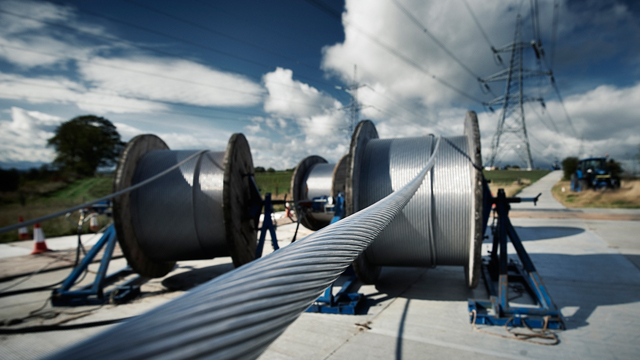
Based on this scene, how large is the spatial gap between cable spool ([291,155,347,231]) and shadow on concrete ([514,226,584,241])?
20.8 ft

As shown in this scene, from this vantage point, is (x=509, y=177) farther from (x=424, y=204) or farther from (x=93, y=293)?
(x=93, y=293)

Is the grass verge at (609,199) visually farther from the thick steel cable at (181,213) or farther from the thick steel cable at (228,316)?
the thick steel cable at (228,316)

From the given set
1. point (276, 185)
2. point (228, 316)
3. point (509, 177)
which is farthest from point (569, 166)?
point (228, 316)

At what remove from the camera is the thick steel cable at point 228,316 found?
44 centimetres

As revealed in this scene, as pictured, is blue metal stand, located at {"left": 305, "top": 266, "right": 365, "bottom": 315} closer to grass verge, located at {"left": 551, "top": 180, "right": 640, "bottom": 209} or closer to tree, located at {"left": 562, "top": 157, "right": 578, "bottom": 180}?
grass verge, located at {"left": 551, "top": 180, "right": 640, "bottom": 209}

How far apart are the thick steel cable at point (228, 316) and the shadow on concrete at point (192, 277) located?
21.1 ft

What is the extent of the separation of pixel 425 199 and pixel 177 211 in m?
4.43

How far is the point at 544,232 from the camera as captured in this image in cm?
1129

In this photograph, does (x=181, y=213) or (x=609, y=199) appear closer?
(x=181, y=213)

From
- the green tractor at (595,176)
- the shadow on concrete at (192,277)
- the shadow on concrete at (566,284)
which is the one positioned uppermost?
the green tractor at (595,176)

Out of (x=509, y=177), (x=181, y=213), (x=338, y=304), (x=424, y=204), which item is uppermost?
(x=509, y=177)

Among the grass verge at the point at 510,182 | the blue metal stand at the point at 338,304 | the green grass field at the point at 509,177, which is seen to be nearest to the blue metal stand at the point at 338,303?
the blue metal stand at the point at 338,304

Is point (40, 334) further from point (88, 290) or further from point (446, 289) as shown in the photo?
point (446, 289)

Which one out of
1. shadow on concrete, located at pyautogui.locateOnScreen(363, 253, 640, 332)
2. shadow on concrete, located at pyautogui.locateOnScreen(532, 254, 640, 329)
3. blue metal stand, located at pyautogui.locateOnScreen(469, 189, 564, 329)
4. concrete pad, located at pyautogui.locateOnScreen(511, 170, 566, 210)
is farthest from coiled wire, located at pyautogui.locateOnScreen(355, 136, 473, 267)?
concrete pad, located at pyautogui.locateOnScreen(511, 170, 566, 210)
